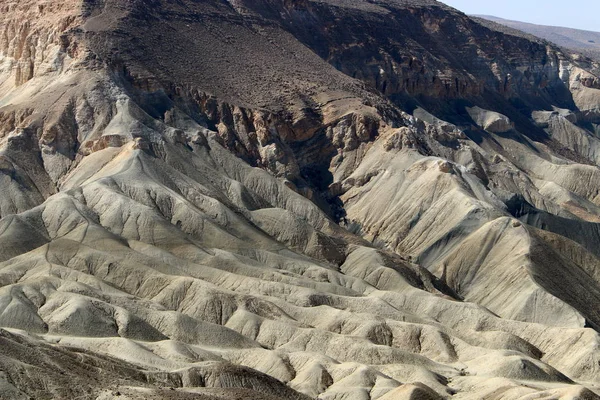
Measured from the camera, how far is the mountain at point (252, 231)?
96750 millimetres

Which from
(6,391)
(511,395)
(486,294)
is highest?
(6,391)

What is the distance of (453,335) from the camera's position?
114188 millimetres

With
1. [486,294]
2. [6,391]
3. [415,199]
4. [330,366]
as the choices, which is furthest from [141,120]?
[6,391]

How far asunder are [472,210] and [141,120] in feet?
131

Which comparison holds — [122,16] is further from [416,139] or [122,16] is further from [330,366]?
[330,366]

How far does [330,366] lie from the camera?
98.3m

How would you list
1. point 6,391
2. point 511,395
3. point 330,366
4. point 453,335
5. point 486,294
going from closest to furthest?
point 6,391 < point 511,395 < point 330,366 < point 453,335 < point 486,294

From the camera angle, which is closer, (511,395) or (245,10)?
(511,395)

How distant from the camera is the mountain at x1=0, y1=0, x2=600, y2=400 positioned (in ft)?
317

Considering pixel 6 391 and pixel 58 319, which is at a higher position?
pixel 6 391

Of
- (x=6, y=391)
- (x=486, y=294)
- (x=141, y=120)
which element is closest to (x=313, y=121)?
(x=141, y=120)

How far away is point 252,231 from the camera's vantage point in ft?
446

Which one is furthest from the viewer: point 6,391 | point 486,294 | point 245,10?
point 245,10

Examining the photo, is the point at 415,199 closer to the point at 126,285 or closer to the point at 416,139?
the point at 416,139
